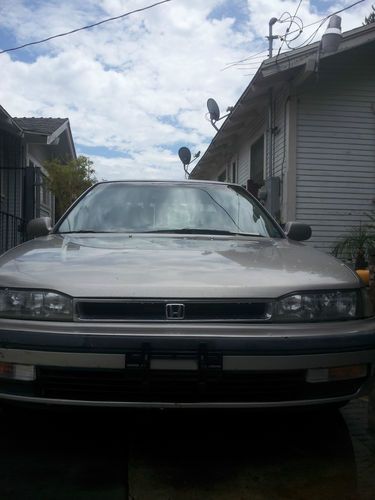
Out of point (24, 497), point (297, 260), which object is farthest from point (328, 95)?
point (24, 497)

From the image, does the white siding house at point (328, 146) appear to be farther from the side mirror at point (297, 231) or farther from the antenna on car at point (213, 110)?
the side mirror at point (297, 231)

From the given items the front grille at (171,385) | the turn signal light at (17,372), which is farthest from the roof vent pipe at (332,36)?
the turn signal light at (17,372)

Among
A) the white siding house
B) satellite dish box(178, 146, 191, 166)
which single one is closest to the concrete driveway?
the white siding house

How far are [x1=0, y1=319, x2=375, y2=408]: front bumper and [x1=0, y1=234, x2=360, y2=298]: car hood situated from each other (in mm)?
164

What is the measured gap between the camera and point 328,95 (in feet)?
29.7

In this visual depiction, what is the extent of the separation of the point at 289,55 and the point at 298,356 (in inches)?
268

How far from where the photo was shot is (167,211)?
13.0 feet

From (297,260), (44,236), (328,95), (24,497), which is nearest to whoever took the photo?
(24,497)

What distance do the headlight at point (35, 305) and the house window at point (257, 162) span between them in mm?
8963

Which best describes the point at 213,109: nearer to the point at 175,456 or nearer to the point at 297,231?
the point at 297,231

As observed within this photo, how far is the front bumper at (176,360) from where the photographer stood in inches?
93.0

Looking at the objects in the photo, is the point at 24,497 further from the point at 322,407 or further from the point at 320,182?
the point at 320,182

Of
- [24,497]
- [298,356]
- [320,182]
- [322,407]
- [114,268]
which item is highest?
[320,182]

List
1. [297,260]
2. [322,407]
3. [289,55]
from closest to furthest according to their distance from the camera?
[322,407], [297,260], [289,55]
